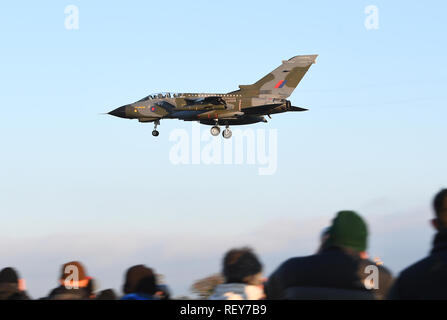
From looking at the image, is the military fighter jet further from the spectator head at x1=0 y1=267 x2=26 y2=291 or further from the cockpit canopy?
the spectator head at x1=0 y1=267 x2=26 y2=291

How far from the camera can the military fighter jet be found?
37281mm

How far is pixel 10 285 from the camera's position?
845 cm

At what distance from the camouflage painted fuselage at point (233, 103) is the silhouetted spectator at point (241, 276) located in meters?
30.6

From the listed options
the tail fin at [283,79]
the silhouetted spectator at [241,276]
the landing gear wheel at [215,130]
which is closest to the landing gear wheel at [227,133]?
the landing gear wheel at [215,130]

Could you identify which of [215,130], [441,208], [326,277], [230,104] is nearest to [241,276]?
[326,277]

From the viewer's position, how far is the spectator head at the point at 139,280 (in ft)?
23.7

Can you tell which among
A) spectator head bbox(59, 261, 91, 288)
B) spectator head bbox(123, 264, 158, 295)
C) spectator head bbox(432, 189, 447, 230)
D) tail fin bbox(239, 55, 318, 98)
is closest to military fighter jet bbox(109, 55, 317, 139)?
tail fin bbox(239, 55, 318, 98)

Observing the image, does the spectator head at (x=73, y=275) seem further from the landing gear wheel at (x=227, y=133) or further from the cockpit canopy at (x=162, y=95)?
the cockpit canopy at (x=162, y=95)

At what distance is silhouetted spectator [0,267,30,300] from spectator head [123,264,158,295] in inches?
79.7
